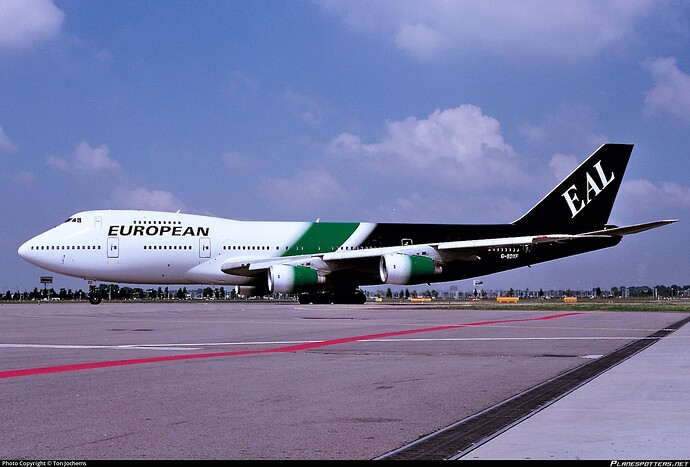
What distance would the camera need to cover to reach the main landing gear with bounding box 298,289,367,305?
45.5 metres

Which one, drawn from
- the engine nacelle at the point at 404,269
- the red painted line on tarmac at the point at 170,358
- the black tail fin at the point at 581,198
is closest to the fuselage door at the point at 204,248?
the engine nacelle at the point at 404,269

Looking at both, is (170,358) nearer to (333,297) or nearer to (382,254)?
(382,254)

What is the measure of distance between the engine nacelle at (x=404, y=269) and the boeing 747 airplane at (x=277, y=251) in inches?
2.0

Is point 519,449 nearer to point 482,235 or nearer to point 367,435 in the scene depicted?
point 367,435

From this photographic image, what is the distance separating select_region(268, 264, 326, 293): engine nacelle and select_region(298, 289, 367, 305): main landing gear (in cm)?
490

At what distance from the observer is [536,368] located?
35.8ft

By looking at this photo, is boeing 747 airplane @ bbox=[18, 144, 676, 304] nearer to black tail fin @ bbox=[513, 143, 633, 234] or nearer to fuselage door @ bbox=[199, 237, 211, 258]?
fuselage door @ bbox=[199, 237, 211, 258]

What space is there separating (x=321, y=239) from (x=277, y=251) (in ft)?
8.43

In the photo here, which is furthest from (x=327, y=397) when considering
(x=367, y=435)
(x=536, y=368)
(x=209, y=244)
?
(x=209, y=244)

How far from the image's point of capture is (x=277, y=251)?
4356 centimetres

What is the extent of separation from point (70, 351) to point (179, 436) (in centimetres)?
815

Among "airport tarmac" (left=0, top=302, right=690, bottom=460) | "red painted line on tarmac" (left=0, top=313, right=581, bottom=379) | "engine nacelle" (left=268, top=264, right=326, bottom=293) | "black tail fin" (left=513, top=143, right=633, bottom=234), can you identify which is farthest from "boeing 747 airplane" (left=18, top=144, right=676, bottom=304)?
"airport tarmac" (left=0, top=302, right=690, bottom=460)

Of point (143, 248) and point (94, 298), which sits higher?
point (143, 248)

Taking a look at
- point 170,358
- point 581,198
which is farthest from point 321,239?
point 170,358
